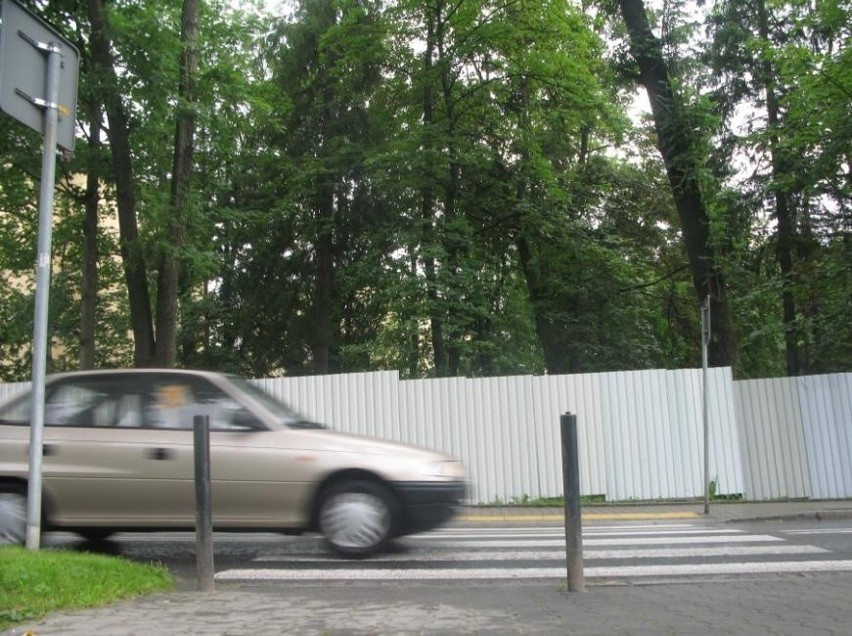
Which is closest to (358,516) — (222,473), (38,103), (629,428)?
(222,473)

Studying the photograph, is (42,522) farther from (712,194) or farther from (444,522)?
(712,194)

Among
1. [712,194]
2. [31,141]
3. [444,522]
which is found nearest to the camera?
[444,522]

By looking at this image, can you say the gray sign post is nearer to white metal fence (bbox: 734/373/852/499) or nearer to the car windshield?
the car windshield

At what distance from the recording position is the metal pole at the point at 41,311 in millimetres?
6004

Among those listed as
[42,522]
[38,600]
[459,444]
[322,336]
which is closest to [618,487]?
[459,444]

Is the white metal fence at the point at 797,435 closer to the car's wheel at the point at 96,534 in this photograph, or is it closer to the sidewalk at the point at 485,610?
the sidewalk at the point at 485,610

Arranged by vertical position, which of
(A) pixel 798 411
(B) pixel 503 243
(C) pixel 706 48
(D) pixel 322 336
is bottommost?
(A) pixel 798 411

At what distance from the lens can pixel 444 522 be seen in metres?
7.12

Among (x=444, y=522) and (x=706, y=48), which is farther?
(x=706, y=48)

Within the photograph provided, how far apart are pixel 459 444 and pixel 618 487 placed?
2.72 m

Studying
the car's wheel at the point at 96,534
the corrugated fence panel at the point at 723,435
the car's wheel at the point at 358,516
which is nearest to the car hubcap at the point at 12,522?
the car's wheel at the point at 96,534

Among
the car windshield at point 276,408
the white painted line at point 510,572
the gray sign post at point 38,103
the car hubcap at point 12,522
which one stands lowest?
the white painted line at point 510,572

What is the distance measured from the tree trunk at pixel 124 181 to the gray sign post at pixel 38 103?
30.6ft

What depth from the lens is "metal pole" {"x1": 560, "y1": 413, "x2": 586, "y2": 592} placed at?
5469mm
